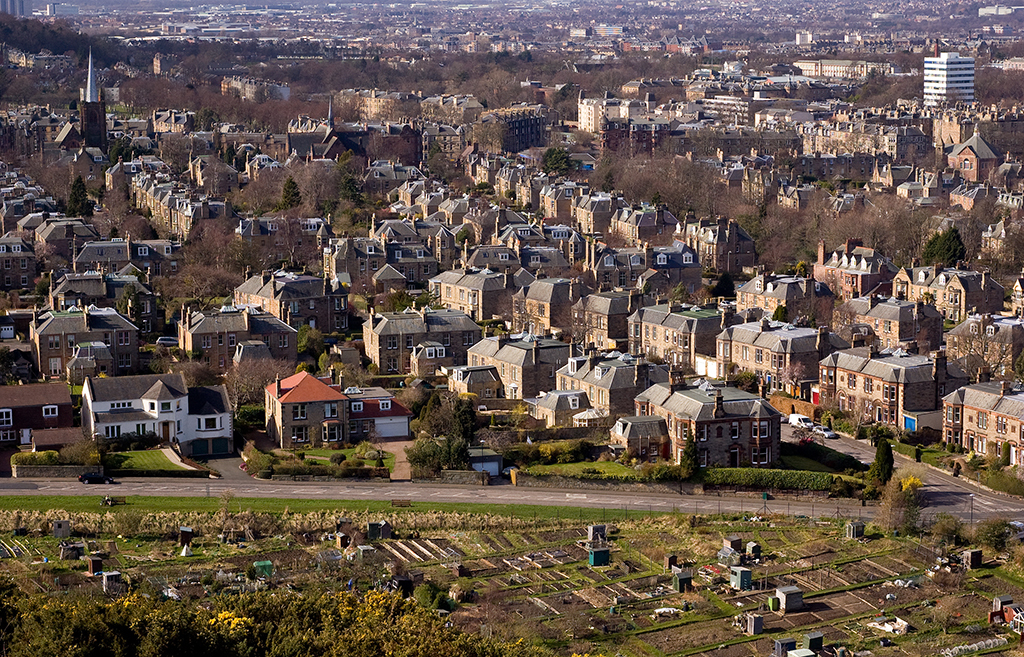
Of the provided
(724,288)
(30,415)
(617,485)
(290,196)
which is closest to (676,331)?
(724,288)

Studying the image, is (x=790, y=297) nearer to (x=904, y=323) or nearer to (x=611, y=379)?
(x=904, y=323)

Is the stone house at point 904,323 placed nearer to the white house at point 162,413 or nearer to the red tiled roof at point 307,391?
the red tiled roof at point 307,391

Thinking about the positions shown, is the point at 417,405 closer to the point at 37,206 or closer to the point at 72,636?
the point at 72,636

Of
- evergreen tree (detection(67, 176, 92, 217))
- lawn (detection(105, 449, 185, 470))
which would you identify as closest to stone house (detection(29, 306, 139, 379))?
lawn (detection(105, 449, 185, 470))

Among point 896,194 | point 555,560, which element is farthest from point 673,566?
point 896,194

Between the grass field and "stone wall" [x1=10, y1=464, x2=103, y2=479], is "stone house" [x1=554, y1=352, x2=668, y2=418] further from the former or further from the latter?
"stone wall" [x1=10, y1=464, x2=103, y2=479]

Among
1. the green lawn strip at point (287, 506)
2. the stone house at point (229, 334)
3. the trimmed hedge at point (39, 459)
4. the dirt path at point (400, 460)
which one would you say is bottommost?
the dirt path at point (400, 460)

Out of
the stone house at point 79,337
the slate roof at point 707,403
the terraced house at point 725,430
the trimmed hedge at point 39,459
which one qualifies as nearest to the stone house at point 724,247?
the slate roof at point 707,403
